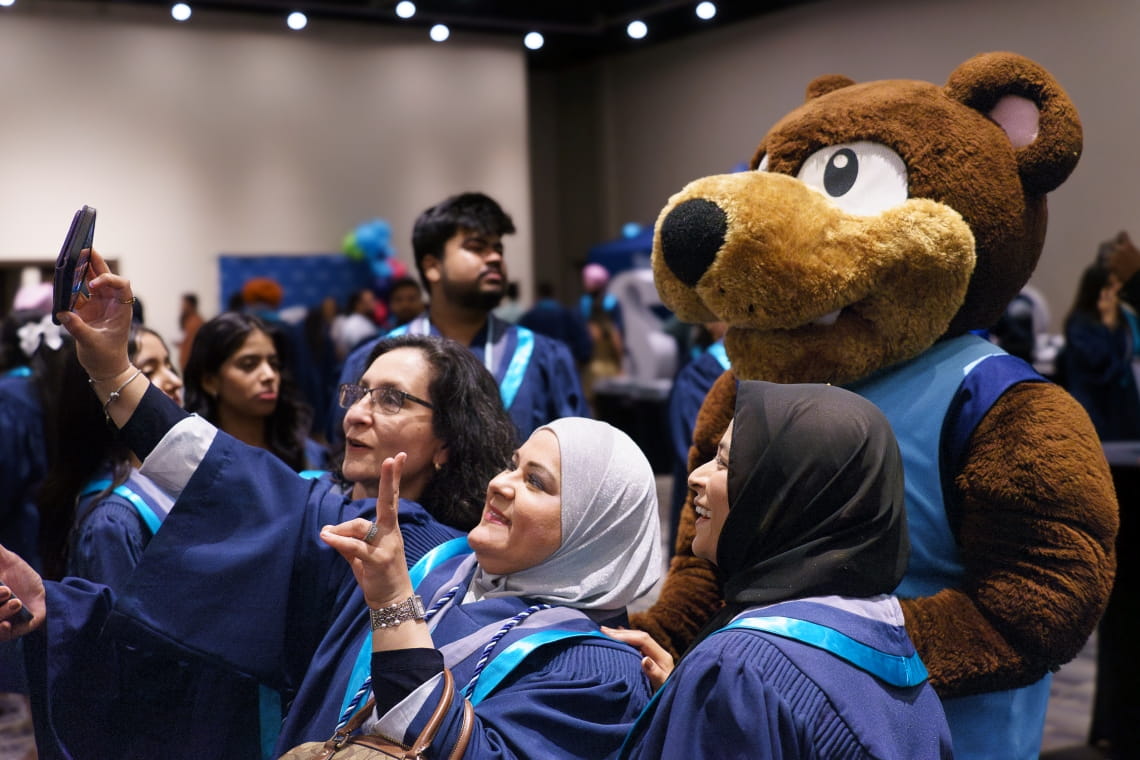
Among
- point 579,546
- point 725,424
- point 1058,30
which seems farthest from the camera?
point 1058,30

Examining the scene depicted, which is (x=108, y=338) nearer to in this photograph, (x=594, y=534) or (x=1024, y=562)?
(x=594, y=534)

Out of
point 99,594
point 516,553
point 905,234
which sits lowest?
point 99,594

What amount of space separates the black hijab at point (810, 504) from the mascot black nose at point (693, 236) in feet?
1.90

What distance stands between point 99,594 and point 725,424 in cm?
111

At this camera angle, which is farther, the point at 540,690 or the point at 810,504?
the point at 540,690

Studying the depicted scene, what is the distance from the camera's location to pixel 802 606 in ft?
4.59

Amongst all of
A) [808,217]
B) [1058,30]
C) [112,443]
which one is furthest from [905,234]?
[1058,30]

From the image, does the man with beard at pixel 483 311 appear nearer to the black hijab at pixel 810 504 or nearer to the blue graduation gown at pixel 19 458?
the blue graduation gown at pixel 19 458

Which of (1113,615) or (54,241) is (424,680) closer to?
(1113,615)

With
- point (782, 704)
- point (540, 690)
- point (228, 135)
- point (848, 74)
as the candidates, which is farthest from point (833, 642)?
point (228, 135)

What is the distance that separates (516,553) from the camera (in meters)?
1.76

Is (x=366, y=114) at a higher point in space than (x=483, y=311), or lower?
higher

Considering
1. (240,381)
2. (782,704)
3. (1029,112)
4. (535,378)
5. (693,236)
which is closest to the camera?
(782,704)

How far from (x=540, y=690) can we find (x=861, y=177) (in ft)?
3.44
